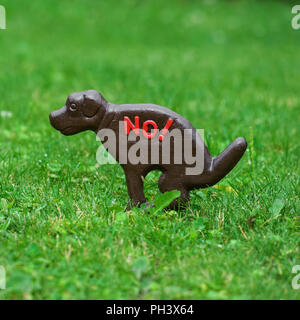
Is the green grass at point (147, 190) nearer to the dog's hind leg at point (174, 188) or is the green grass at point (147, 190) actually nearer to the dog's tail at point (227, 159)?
the dog's hind leg at point (174, 188)

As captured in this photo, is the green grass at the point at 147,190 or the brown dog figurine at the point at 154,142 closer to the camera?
the green grass at the point at 147,190

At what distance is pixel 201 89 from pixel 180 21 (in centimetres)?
449

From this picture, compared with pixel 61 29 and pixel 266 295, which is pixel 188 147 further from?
pixel 61 29

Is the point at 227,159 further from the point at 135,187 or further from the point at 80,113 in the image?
the point at 80,113

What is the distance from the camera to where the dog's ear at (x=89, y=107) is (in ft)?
9.51

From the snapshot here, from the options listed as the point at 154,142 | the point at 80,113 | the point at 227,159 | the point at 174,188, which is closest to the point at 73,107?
the point at 80,113

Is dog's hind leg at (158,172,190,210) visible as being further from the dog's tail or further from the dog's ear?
the dog's ear

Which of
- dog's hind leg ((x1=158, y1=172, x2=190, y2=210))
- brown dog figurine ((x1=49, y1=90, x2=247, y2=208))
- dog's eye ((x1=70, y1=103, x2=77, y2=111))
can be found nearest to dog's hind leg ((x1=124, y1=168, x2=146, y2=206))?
brown dog figurine ((x1=49, y1=90, x2=247, y2=208))

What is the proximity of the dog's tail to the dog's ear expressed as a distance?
73cm

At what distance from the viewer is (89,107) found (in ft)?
9.57

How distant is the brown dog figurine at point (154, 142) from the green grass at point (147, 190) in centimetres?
23

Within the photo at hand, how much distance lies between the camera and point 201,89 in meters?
6.14

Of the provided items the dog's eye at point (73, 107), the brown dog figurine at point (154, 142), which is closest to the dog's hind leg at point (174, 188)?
the brown dog figurine at point (154, 142)
